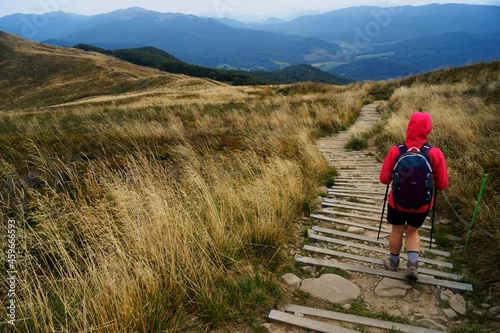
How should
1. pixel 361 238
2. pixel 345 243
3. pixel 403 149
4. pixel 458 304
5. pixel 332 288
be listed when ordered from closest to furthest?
pixel 458 304, pixel 332 288, pixel 403 149, pixel 345 243, pixel 361 238

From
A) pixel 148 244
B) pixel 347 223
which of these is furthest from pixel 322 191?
pixel 148 244

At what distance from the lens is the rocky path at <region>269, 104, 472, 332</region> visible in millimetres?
2607

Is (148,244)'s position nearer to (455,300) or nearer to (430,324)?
(430,324)

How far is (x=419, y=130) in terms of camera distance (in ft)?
10.4

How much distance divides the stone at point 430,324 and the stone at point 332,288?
1.93 ft

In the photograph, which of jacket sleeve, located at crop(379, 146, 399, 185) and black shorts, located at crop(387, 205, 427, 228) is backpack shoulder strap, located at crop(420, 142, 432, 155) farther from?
black shorts, located at crop(387, 205, 427, 228)

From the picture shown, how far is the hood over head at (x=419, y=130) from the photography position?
3.17 m

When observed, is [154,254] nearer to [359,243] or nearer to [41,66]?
[359,243]

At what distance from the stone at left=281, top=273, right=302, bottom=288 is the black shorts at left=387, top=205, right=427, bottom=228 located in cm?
136

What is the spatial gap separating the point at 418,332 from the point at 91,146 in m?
7.00

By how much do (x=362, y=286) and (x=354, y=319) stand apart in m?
0.66

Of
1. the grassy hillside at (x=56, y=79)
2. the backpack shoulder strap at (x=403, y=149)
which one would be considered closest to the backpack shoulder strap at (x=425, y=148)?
the backpack shoulder strap at (x=403, y=149)

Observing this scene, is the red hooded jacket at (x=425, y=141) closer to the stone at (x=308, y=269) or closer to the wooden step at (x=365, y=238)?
the wooden step at (x=365, y=238)

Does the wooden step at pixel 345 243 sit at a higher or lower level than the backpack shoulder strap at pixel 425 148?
lower
